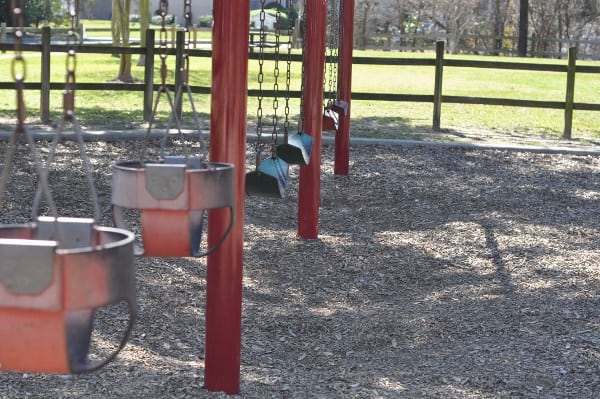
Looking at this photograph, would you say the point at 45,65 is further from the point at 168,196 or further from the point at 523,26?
the point at 523,26

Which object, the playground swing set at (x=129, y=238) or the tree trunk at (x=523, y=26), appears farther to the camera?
the tree trunk at (x=523, y=26)

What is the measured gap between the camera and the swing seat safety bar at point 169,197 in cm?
349

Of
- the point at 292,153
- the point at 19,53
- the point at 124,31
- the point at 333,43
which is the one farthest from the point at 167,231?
the point at 124,31

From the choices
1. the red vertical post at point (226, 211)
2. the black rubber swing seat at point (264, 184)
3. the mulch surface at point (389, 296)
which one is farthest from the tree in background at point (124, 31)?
the red vertical post at point (226, 211)

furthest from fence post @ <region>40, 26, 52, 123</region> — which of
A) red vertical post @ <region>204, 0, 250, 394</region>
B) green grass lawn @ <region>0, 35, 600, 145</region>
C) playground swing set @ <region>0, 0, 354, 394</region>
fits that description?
red vertical post @ <region>204, 0, 250, 394</region>

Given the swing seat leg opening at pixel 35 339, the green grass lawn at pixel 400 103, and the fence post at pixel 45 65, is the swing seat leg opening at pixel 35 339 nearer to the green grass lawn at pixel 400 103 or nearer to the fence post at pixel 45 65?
the fence post at pixel 45 65

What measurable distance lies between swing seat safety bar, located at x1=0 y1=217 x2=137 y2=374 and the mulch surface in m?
1.64

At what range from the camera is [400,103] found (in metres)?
17.9

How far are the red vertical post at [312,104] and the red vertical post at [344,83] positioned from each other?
2259 mm

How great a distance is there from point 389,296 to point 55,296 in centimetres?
398

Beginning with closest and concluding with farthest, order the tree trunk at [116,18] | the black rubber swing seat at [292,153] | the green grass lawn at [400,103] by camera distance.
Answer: the black rubber swing seat at [292,153], the green grass lawn at [400,103], the tree trunk at [116,18]

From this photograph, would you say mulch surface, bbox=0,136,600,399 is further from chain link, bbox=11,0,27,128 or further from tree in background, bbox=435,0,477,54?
tree in background, bbox=435,0,477,54

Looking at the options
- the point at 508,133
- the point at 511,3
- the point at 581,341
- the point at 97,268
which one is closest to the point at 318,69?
the point at 581,341

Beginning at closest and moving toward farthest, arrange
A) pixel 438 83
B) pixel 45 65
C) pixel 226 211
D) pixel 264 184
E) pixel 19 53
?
pixel 19 53 → pixel 226 211 → pixel 264 184 → pixel 45 65 → pixel 438 83
